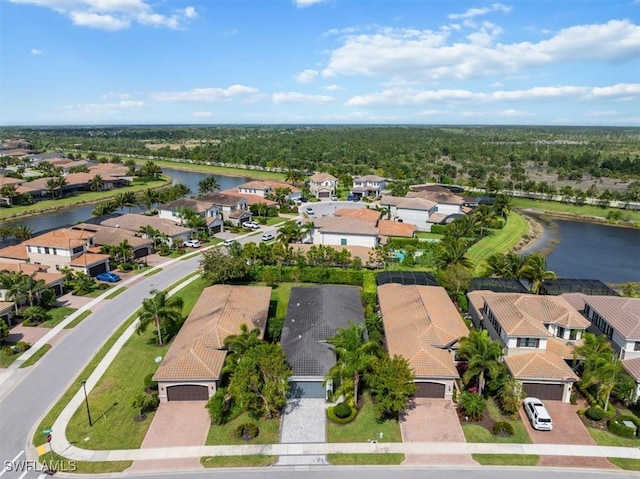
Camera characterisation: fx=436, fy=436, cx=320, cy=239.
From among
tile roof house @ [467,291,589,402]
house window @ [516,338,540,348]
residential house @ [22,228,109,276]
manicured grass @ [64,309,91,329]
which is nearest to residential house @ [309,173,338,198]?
residential house @ [22,228,109,276]

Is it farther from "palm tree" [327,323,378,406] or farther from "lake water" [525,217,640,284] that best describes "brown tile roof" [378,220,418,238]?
"palm tree" [327,323,378,406]

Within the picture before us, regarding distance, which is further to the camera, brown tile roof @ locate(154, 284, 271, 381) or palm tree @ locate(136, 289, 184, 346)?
palm tree @ locate(136, 289, 184, 346)

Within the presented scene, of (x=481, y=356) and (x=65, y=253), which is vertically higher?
(x=481, y=356)

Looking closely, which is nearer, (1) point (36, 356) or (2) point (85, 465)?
(2) point (85, 465)

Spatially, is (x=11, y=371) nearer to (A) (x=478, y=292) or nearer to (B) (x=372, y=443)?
(B) (x=372, y=443)

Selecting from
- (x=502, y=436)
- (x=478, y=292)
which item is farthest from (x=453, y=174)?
(x=502, y=436)

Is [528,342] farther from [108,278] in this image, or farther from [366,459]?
[108,278]

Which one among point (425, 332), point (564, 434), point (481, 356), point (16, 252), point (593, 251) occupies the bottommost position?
point (593, 251)

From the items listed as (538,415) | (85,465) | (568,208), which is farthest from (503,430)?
(568,208)
